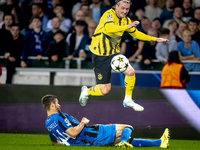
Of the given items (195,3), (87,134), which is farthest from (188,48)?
(87,134)

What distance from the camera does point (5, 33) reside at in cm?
871

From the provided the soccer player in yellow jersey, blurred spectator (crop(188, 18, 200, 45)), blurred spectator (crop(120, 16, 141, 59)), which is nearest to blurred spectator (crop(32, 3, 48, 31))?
blurred spectator (crop(120, 16, 141, 59))

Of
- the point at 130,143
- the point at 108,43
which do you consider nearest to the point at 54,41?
the point at 108,43

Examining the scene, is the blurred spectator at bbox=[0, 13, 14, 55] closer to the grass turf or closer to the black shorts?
the grass turf

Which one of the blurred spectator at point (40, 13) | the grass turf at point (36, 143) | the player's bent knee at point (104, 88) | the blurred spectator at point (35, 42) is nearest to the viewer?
the grass turf at point (36, 143)

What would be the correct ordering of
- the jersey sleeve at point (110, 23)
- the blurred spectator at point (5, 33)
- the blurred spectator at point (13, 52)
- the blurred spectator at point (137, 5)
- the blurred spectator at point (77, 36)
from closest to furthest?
1. the jersey sleeve at point (110, 23)
2. the blurred spectator at point (13, 52)
3. the blurred spectator at point (77, 36)
4. the blurred spectator at point (5, 33)
5. the blurred spectator at point (137, 5)

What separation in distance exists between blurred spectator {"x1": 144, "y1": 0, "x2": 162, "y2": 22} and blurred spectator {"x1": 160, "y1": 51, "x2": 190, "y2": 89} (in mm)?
2668

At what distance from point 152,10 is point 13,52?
3.76m

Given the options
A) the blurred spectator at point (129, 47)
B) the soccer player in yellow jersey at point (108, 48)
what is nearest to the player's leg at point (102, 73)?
the soccer player in yellow jersey at point (108, 48)

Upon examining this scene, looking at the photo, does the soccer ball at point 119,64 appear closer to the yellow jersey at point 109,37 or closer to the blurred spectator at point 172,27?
the yellow jersey at point 109,37

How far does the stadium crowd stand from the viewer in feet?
26.1

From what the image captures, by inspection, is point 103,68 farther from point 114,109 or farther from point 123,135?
point 114,109

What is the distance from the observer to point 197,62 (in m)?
7.45

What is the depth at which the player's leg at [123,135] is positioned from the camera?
480 centimetres
